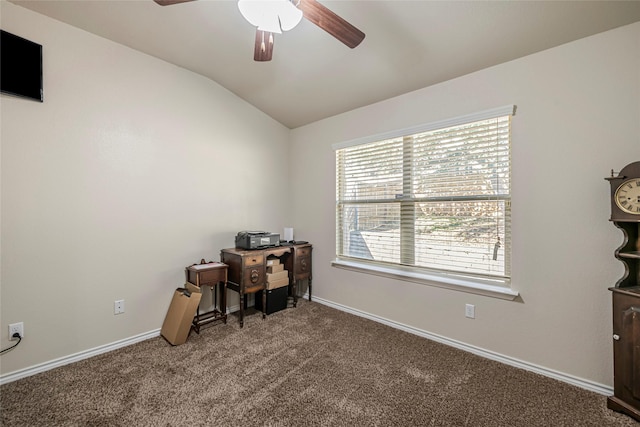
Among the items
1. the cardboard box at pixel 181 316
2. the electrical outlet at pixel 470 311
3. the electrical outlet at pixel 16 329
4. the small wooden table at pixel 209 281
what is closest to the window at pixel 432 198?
the electrical outlet at pixel 470 311

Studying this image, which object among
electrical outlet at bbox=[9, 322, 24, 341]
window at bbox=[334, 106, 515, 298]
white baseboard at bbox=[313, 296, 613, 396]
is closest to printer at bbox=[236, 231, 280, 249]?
window at bbox=[334, 106, 515, 298]

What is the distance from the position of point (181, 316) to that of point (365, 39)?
282 centimetres

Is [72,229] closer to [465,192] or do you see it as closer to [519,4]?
[465,192]

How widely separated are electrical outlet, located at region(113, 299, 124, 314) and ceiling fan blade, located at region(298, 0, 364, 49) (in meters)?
2.68

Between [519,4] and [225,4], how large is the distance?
1969mm

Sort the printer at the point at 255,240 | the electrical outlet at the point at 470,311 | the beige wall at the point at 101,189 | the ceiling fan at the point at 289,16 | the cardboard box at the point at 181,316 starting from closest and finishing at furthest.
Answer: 1. the ceiling fan at the point at 289,16
2. the beige wall at the point at 101,189
3. the electrical outlet at the point at 470,311
4. the cardboard box at the point at 181,316
5. the printer at the point at 255,240

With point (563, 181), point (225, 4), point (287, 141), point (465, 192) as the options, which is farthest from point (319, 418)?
point (287, 141)

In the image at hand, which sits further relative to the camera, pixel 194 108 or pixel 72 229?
pixel 194 108

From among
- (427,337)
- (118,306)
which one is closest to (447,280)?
(427,337)

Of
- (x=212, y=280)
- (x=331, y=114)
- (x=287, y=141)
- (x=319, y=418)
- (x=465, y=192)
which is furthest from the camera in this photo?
(x=287, y=141)

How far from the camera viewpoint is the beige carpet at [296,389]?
1.57 m

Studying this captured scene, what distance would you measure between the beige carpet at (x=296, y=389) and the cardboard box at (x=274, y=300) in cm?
61

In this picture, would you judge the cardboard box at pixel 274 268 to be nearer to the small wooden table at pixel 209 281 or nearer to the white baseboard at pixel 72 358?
the small wooden table at pixel 209 281

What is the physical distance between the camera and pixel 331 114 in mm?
3312
